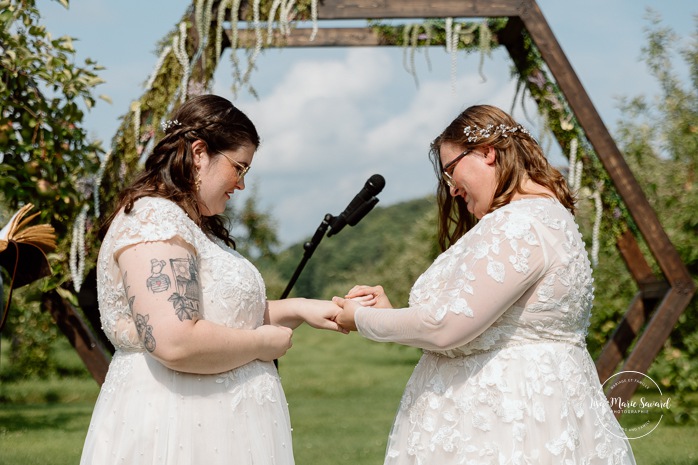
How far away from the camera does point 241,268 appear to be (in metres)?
3.02

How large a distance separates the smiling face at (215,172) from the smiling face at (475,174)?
0.77 m

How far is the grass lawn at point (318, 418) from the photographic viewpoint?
834 cm

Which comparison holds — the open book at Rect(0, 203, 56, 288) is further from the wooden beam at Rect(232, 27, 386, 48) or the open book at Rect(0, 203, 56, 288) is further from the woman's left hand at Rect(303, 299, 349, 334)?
the wooden beam at Rect(232, 27, 386, 48)

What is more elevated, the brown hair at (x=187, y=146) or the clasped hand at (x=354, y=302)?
the brown hair at (x=187, y=146)

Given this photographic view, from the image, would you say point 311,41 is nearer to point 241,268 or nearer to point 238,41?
point 238,41

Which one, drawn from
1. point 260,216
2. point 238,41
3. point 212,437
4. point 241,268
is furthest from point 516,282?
point 260,216

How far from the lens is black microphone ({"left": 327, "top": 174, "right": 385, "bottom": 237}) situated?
3.50m

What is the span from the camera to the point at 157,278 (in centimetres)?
266

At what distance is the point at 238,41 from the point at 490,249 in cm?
382

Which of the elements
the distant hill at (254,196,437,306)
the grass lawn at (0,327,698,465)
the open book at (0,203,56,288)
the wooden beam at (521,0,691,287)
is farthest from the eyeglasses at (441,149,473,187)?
the distant hill at (254,196,437,306)

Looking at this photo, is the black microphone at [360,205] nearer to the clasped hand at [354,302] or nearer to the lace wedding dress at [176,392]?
the clasped hand at [354,302]

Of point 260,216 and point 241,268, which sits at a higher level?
point 241,268

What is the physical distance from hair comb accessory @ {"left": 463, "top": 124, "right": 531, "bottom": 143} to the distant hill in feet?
58.4

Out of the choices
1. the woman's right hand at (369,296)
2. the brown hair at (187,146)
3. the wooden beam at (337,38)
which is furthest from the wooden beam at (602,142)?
the brown hair at (187,146)
